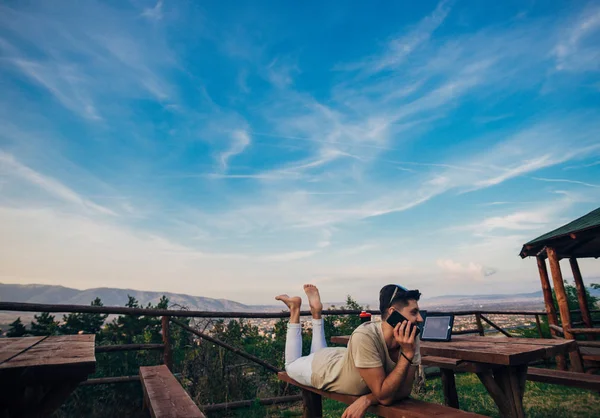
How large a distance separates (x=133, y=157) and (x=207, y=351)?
13498mm

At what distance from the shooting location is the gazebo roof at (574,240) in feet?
19.5

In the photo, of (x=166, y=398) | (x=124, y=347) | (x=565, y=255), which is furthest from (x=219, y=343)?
(x=565, y=255)

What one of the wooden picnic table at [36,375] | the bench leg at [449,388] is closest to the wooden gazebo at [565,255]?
the bench leg at [449,388]

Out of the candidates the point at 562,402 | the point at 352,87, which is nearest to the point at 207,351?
the point at 562,402

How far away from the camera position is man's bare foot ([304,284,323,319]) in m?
3.17

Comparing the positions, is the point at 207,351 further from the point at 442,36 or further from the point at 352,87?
the point at 352,87

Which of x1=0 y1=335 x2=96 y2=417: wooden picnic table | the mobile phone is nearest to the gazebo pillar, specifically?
the mobile phone

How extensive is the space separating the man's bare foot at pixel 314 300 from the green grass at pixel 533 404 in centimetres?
167

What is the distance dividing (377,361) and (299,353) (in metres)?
1.18

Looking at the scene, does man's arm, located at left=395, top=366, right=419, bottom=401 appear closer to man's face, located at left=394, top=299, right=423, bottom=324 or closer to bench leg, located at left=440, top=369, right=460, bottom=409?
man's face, located at left=394, top=299, right=423, bottom=324

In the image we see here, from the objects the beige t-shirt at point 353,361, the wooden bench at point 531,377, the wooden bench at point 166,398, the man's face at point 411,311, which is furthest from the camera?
the wooden bench at point 531,377

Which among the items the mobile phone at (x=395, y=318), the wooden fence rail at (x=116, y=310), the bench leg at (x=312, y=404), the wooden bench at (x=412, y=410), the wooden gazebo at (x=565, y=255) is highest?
the wooden gazebo at (x=565, y=255)

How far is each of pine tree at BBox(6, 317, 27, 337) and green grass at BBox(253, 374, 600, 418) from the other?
118 inches

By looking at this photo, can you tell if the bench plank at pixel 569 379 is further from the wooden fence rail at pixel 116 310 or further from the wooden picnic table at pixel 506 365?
the wooden fence rail at pixel 116 310
